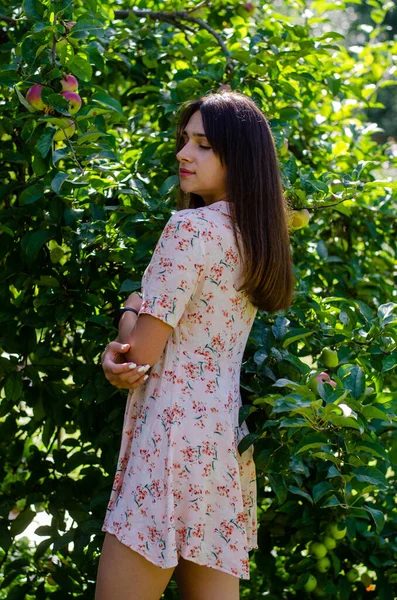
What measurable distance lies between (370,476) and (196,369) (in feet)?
1.17

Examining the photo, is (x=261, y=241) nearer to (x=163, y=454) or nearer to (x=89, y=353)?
(x=163, y=454)

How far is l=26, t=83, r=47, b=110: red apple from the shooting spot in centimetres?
178

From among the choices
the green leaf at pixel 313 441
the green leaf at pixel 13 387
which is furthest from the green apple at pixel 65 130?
the green leaf at pixel 313 441

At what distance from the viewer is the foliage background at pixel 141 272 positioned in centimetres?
170

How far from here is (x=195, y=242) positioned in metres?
1.44

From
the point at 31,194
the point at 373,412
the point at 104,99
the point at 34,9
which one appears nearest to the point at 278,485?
the point at 373,412

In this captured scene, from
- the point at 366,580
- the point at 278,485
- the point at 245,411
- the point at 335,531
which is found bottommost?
the point at 366,580

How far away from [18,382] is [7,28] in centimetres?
98

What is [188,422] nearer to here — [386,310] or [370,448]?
[370,448]

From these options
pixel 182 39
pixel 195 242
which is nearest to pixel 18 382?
pixel 195 242

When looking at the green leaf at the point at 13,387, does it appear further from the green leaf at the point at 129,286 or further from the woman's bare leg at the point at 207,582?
the woman's bare leg at the point at 207,582

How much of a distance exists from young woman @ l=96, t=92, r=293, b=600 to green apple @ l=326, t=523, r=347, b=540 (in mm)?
594

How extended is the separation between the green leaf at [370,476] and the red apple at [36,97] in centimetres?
94

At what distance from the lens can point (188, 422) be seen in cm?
147
